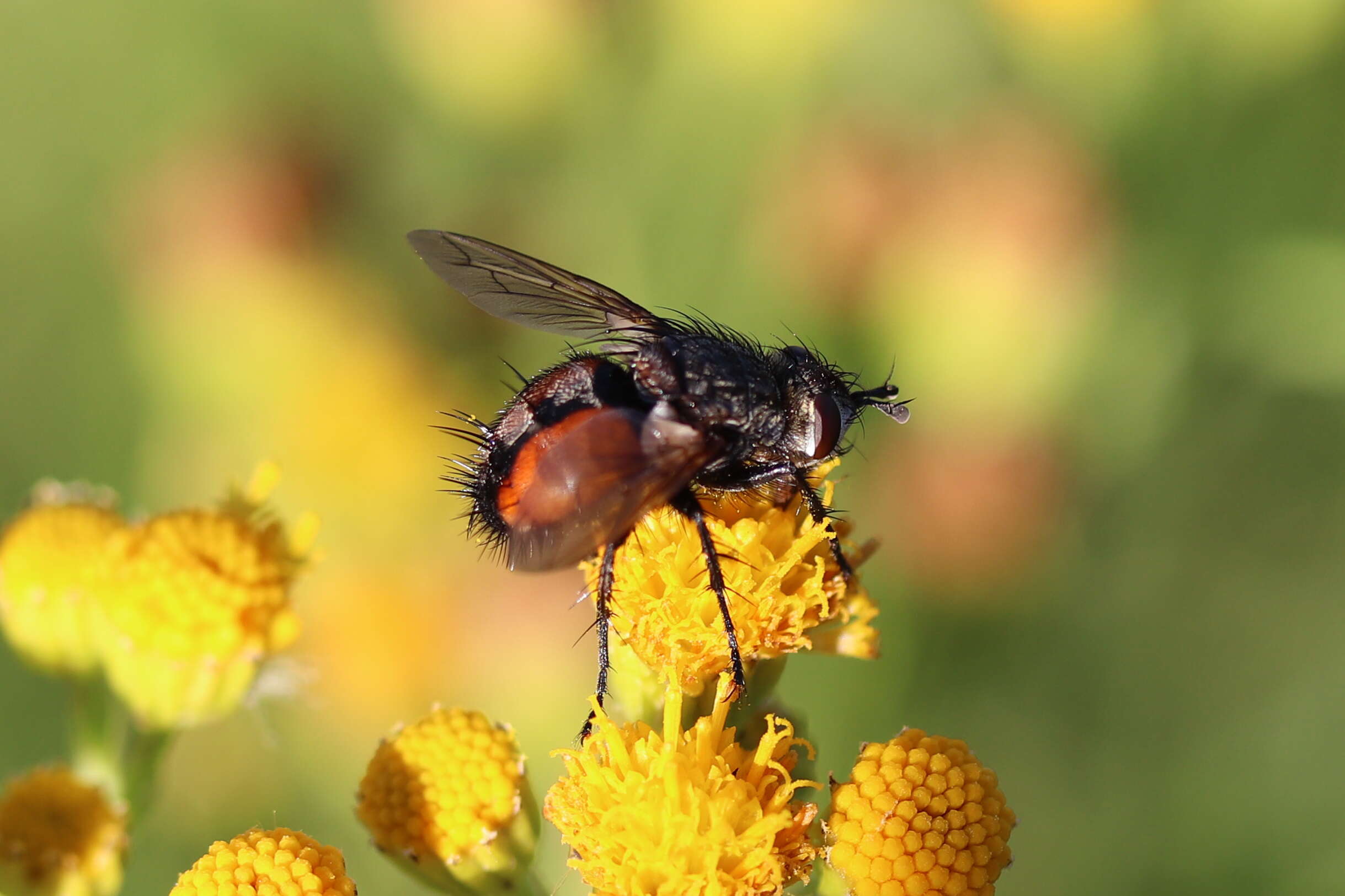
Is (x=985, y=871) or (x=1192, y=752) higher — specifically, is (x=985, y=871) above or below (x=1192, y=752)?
below

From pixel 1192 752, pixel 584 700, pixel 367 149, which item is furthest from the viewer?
pixel 367 149

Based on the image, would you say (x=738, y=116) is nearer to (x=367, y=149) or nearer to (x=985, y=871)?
(x=367, y=149)

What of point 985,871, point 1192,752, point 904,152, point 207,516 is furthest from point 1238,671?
point 207,516

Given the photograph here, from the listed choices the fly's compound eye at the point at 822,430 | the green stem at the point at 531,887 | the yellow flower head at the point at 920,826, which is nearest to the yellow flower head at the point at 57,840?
the green stem at the point at 531,887

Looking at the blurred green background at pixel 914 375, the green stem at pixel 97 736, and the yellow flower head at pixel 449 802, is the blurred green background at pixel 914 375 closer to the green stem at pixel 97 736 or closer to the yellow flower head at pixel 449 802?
the green stem at pixel 97 736

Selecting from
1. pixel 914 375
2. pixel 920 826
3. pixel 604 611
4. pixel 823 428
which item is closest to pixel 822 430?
pixel 823 428
